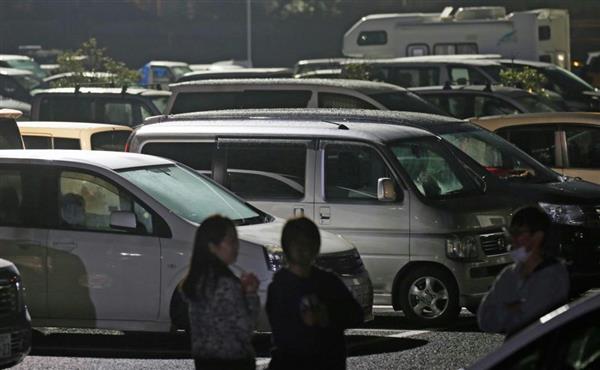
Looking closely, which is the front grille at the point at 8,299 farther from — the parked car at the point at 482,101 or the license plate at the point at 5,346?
the parked car at the point at 482,101

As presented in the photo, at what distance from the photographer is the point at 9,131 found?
14.8 meters

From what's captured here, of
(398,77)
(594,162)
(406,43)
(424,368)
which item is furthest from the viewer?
(406,43)

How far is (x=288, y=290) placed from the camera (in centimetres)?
666

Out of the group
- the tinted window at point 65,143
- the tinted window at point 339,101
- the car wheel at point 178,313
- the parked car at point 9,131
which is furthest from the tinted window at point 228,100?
the car wheel at point 178,313

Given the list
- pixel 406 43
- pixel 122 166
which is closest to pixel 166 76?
pixel 406 43

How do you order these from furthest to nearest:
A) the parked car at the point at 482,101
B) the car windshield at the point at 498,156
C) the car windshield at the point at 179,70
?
the car windshield at the point at 179,70, the parked car at the point at 482,101, the car windshield at the point at 498,156

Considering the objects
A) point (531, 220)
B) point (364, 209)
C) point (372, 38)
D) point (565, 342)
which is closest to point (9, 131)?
point (364, 209)

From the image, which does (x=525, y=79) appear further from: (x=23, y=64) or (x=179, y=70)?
(x=23, y=64)

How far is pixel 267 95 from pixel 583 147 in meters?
4.31

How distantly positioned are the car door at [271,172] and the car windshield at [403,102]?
554cm

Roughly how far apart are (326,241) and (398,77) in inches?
686

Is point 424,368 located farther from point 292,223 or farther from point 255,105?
point 255,105

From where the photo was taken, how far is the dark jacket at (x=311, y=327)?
6.63m

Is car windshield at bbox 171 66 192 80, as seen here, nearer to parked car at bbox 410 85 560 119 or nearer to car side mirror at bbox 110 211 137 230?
parked car at bbox 410 85 560 119
